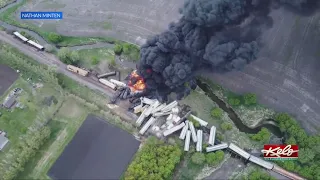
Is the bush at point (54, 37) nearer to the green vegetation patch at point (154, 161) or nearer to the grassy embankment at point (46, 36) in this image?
the grassy embankment at point (46, 36)

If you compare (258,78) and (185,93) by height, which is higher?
(258,78)

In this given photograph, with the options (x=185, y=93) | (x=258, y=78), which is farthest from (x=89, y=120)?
(x=258, y=78)

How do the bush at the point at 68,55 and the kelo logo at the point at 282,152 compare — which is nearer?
the kelo logo at the point at 282,152

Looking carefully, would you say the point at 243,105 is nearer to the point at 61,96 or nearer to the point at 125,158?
the point at 125,158

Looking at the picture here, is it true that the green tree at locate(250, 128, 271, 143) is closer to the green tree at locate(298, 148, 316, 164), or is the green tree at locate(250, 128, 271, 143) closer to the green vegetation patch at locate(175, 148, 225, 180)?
the green tree at locate(298, 148, 316, 164)

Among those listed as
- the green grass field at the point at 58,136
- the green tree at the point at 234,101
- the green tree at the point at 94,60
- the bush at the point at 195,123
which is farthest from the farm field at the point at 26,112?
the green tree at the point at 234,101

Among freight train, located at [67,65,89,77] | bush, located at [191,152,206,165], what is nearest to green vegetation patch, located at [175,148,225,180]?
bush, located at [191,152,206,165]
